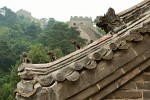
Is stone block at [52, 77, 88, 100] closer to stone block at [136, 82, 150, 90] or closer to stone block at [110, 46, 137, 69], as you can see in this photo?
stone block at [110, 46, 137, 69]

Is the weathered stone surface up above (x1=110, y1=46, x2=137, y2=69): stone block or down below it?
below

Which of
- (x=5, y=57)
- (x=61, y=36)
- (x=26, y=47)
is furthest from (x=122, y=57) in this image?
(x=26, y=47)

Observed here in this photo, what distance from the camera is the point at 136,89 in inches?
223

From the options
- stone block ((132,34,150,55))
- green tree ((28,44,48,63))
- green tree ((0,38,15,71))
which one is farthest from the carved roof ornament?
green tree ((0,38,15,71))

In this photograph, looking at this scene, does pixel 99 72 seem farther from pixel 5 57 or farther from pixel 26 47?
pixel 26 47

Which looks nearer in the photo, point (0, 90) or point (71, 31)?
point (0, 90)

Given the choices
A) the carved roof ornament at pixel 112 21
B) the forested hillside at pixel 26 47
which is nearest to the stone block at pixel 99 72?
the carved roof ornament at pixel 112 21

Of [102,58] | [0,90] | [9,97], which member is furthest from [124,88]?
[0,90]

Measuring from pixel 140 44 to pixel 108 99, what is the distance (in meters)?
0.91

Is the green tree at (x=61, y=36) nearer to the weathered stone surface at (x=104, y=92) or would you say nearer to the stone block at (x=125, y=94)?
the stone block at (x=125, y=94)

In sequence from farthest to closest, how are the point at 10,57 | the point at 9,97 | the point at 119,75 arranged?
Result: the point at 10,57 < the point at 9,97 < the point at 119,75

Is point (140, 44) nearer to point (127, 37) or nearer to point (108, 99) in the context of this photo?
point (127, 37)

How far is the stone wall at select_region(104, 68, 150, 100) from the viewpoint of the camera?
18.5 ft

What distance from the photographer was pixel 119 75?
548 cm
